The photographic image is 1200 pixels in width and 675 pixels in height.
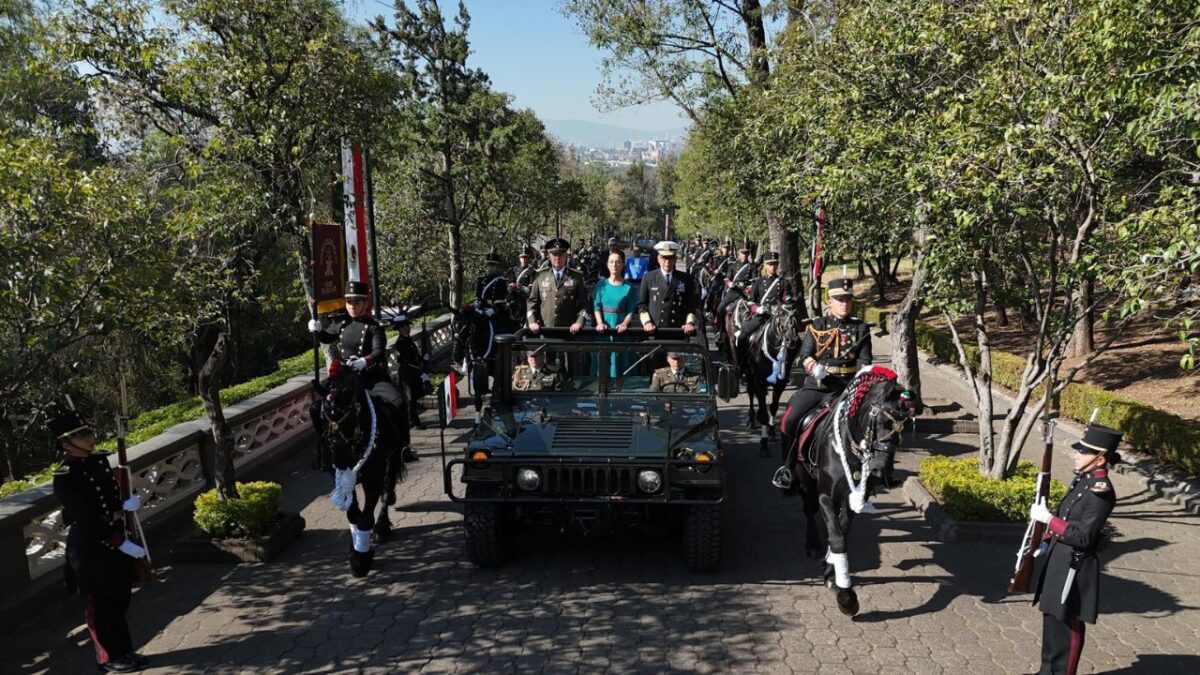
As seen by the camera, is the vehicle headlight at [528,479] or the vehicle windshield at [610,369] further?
the vehicle windshield at [610,369]

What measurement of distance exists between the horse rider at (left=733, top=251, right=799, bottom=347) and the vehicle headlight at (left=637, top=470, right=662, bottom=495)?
577 centimetres

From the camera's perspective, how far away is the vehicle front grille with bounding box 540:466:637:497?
6801 mm

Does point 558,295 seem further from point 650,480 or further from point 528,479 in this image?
point 650,480

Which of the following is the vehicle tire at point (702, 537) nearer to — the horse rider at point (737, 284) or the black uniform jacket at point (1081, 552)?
the black uniform jacket at point (1081, 552)

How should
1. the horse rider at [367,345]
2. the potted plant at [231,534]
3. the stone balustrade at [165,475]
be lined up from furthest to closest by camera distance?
the horse rider at [367,345]
the potted plant at [231,534]
the stone balustrade at [165,475]

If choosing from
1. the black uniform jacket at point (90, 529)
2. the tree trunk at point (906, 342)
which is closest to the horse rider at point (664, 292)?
the tree trunk at point (906, 342)

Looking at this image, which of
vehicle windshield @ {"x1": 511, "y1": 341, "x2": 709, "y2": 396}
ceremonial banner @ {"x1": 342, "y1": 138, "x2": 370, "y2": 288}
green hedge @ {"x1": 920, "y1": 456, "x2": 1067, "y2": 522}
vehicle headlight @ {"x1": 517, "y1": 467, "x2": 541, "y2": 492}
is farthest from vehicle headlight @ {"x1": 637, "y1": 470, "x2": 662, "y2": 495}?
ceremonial banner @ {"x1": 342, "y1": 138, "x2": 370, "y2": 288}

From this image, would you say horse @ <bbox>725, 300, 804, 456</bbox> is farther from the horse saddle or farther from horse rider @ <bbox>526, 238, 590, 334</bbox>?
the horse saddle

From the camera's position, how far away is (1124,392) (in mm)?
15133

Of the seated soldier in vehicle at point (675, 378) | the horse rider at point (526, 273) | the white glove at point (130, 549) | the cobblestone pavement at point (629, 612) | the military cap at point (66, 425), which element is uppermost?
the horse rider at point (526, 273)

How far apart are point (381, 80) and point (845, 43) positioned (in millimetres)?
6662

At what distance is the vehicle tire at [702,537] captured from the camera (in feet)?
22.8

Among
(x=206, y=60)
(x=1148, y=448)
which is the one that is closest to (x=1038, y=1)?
(x=1148, y=448)

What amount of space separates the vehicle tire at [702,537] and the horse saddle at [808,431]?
0.98 metres
